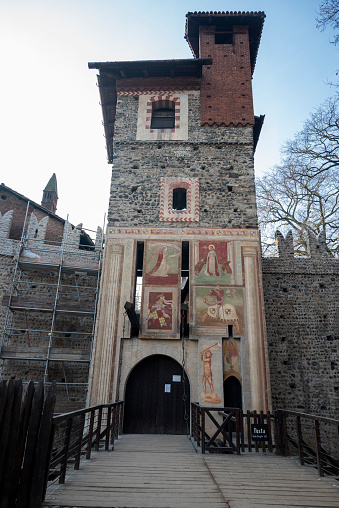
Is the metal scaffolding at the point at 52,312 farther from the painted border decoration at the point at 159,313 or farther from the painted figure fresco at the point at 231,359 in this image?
the painted figure fresco at the point at 231,359

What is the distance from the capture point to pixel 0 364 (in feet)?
39.2

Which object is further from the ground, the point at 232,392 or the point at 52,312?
the point at 52,312

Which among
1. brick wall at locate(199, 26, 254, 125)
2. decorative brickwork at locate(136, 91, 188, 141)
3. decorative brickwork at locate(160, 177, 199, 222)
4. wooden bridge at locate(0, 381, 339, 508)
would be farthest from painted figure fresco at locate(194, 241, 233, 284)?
wooden bridge at locate(0, 381, 339, 508)

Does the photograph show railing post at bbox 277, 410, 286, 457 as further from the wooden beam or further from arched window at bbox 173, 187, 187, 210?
arched window at bbox 173, 187, 187, 210

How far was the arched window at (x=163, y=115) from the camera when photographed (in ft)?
45.9

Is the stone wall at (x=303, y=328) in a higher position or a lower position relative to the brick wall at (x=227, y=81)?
lower

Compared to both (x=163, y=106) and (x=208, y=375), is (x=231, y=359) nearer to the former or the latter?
(x=208, y=375)

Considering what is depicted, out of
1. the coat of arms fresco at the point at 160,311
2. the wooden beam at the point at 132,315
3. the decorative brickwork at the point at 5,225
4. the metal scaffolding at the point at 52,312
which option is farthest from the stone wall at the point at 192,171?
the decorative brickwork at the point at 5,225

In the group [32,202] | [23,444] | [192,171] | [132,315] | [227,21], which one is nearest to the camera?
[23,444]

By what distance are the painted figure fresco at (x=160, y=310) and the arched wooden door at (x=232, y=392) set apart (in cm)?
218

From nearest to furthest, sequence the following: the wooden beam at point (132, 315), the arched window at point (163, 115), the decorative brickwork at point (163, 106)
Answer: the wooden beam at point (132, 315) → the decorative brickwork at point (163, 106) → the arched window at point (163, 115)

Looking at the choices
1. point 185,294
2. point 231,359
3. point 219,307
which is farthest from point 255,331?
point 185,294

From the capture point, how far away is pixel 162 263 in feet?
37.7

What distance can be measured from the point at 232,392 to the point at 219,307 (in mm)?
2314
